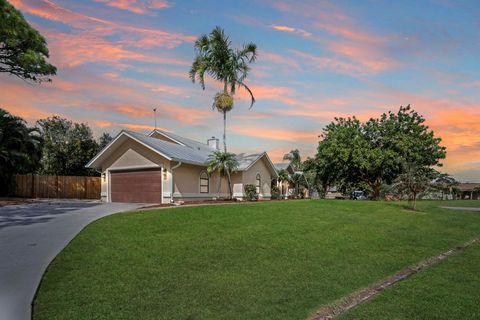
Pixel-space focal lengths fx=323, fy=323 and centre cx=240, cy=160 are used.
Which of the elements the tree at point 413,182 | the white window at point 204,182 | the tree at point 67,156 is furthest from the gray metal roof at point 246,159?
the tree at point 67,156

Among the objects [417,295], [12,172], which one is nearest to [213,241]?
[417,295]

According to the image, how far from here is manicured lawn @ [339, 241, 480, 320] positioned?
5.18 meters

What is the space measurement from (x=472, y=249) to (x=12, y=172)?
111ft

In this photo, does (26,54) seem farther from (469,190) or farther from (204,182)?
(469,190)

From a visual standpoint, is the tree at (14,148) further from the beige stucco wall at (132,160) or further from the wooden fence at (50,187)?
the beige stucco wall at (132,160)

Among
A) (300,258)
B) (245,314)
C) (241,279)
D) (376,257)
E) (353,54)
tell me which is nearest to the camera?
(245,314)

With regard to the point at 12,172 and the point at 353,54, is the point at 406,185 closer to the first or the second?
the point at 353,54

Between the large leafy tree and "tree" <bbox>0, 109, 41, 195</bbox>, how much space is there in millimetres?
29734

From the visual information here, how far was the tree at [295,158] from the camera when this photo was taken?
57000 millimetres

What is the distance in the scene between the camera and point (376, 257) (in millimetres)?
8594

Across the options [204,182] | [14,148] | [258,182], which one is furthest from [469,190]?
[14,148]

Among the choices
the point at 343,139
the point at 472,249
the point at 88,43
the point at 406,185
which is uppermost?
the point at 88,43

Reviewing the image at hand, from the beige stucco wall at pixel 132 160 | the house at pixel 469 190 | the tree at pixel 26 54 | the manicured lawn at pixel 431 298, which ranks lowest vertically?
the house at pixel 469 190

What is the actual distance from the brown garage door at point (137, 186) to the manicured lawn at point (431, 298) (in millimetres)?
17423
